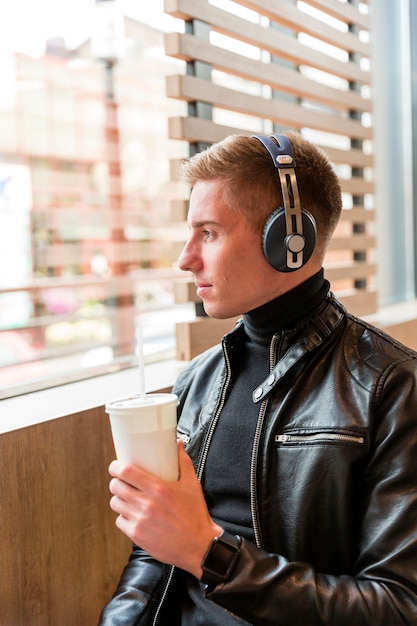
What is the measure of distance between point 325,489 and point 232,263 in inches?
16.8

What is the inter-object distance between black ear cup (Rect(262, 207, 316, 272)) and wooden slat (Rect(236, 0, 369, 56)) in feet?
3.89

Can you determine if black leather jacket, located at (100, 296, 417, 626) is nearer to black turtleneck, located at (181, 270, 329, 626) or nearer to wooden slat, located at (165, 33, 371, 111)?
black turtleneck, located at (181, 270, 329, 626)

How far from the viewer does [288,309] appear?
1.32m

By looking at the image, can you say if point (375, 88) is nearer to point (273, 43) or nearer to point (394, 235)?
point (394, 235)

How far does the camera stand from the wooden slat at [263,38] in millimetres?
1936

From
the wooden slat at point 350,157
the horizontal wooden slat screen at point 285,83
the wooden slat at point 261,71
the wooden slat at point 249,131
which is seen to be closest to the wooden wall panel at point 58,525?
the horizontal wooden slat screen at point 285,83

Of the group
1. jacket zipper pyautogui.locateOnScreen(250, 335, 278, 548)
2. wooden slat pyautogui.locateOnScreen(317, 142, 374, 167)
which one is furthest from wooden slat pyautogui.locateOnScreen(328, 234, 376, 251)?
jacket zipper pyautogui.locateOnScreen(250, 335, 278, 548)

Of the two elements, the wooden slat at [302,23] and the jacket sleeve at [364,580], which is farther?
the wooden slat at [302,23]

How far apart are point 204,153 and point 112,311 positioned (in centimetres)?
321

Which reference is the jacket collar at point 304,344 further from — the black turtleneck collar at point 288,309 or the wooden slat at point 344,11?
the wooden slat at point 344,11

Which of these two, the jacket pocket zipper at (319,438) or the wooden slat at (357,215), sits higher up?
the wooden slat at (357,215)

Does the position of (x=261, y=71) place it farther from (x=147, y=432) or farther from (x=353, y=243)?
(x=147, y=432)

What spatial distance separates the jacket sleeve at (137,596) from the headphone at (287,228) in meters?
0.64

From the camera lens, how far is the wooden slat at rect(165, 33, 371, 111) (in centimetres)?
192
